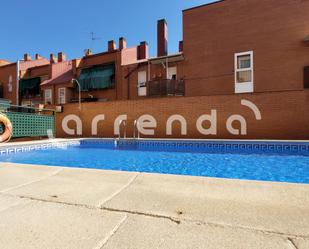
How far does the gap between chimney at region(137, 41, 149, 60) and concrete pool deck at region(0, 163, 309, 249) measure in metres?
17.7

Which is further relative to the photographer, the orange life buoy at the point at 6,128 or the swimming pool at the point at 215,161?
the orange life buoy at the point at 6,128

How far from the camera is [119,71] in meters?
17.4

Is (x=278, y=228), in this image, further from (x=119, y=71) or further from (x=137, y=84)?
(x=119, y=71)

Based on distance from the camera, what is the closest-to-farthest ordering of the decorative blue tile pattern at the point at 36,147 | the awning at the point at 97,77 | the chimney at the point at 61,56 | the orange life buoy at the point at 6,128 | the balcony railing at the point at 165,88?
the decorative blue tile pattern at the point at 36,147 → the orange life buoy at the point at 6,128 → the balcony railing at the point at 165,88 → the awning at the point at 97,77 → the chimney at the point at 61,56

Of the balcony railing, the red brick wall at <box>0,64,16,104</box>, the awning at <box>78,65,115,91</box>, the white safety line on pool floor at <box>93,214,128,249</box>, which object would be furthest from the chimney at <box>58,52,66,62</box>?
the white safety line on pool floor at <box>93,214,128,249</box>

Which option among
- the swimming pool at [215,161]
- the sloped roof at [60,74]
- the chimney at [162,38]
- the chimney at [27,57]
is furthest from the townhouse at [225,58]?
the chimney at [27,57]

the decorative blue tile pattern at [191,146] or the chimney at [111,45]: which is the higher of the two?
the chimney at [111,45]

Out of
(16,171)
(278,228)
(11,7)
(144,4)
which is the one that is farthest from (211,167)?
(11,7)

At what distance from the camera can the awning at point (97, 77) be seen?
701 inches

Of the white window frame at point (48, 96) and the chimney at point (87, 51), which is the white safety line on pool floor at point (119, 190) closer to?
the white window frame at point (48, 96)

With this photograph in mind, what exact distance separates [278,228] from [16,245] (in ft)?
6.85

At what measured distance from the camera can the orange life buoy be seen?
9.71 metres

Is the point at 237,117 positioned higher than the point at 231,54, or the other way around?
the point at 231,54

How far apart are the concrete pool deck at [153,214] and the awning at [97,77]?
50.5 feet
